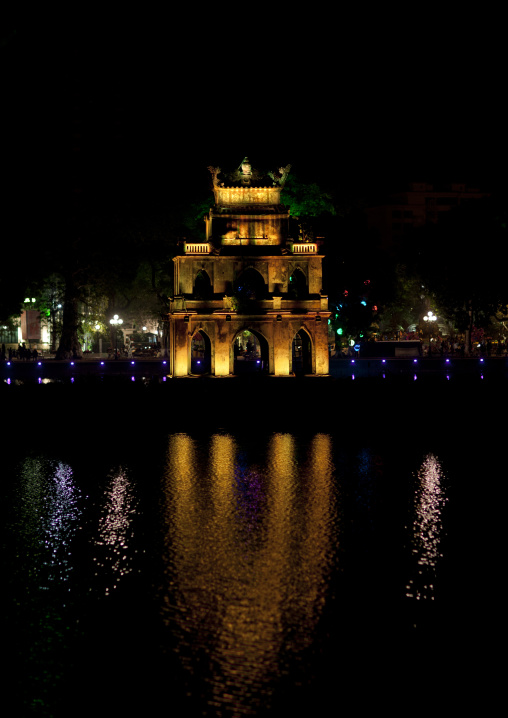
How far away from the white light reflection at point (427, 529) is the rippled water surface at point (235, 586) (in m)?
0.04

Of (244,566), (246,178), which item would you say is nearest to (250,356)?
(246,178)

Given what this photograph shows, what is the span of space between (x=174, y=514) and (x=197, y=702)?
7765mm

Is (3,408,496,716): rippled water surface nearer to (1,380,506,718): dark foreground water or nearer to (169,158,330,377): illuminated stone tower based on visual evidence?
(1,380,506,718): dark foreground water

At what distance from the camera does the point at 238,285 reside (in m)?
41.8

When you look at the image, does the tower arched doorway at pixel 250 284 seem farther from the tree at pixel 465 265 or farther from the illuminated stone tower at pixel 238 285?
the tree at pixel 465 265

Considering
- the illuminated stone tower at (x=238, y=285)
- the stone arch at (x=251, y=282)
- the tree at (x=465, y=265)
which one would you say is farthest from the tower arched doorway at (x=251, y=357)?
the tree at (x=465, y=265)

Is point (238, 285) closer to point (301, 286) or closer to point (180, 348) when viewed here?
point (301, 286)

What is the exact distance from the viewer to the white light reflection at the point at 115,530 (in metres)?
11.8

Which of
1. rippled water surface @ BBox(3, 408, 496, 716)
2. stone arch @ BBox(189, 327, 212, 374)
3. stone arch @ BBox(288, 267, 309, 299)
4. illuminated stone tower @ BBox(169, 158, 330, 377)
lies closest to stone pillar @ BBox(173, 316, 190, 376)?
illuminated stone tower @ BBox(169, 158, 330, 377)

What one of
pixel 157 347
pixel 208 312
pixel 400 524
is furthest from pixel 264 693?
pixel 157 347

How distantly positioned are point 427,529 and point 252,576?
3941 millimetres

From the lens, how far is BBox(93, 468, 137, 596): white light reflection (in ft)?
38.8

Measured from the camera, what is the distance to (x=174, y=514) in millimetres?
15344

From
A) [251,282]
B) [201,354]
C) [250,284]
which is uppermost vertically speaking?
[250,284]
